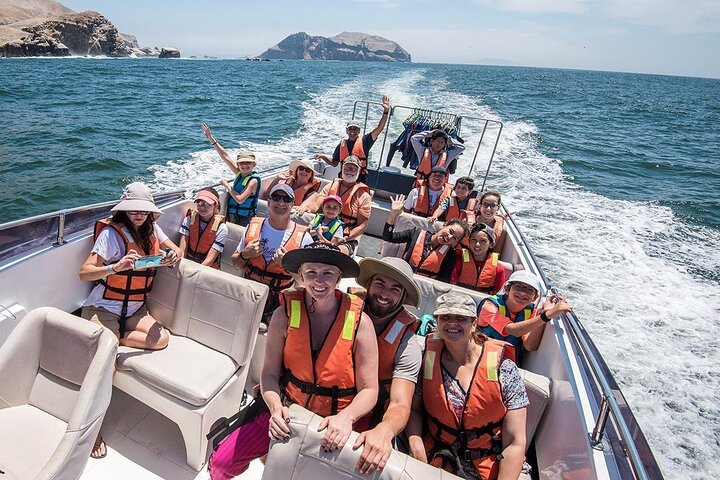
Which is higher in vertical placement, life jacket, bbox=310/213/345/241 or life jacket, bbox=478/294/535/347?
life jacket, bbox=310/213/345/241

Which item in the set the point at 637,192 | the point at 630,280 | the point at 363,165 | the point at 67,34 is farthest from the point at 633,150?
the point at 67,34

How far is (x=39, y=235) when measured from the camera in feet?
8.07

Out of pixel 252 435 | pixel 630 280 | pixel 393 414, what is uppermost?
pixel 393 414

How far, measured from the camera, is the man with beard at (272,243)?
298cm

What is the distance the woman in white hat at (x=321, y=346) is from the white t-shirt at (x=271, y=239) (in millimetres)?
1149

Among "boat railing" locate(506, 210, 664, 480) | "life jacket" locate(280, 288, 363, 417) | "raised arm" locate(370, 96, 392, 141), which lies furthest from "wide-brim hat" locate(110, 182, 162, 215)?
"raised arm" locate(370, 96, 392, 141)

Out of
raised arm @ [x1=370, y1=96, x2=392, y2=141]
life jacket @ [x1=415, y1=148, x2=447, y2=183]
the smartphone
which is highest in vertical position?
raised arm @ [x1=370, y1=96, x2=392, y2=141]

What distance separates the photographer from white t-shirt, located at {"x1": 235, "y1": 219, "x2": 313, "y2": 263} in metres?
3.01

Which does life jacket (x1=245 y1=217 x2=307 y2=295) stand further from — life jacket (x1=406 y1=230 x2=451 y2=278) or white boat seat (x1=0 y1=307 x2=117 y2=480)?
white boat seat (x1=0 y1=307 x2=117 y2=480)

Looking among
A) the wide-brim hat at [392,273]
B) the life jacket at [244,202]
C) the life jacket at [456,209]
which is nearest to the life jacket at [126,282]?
the wide-brim hat at [392,273]

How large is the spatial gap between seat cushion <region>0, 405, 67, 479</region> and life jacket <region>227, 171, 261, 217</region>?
251 cm

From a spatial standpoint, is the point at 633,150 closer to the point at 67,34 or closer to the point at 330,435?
the point at 330,435

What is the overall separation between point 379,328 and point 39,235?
209 cm

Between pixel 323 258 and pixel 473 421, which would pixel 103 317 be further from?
pixel 473 421
